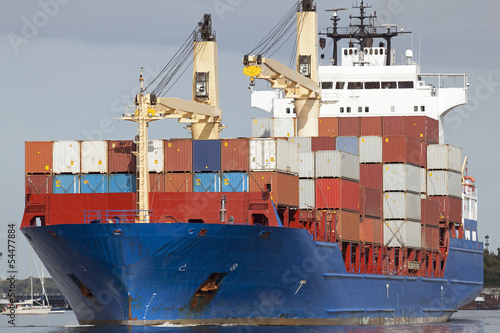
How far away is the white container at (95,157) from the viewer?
46062mm

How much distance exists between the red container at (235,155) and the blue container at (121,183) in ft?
13.4

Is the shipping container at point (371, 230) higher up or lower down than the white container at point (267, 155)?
lower down

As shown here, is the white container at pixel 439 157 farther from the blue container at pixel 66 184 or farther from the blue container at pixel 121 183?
the blue container at pixel 66 184

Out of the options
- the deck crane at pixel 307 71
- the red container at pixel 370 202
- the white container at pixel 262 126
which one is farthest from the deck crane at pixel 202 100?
the red container at pixel 370 202

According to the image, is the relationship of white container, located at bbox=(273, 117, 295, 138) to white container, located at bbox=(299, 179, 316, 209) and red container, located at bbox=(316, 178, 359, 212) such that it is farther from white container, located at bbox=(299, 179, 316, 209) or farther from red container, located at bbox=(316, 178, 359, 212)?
red container, located at bbox=(316, 178, 359, 212)

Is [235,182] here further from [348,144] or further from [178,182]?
[348,144]

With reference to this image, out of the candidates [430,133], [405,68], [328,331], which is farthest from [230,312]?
[405,68]

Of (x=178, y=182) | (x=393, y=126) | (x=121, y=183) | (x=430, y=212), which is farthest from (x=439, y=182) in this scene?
(x=121, y=183)

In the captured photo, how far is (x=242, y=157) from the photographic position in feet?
149

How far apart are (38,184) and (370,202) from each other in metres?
16.8

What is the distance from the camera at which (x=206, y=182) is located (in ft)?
148

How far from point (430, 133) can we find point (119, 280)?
2424 cm

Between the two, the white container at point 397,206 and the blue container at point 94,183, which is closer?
the blue container at point 94,183

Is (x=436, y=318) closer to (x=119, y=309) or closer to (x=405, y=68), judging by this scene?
(x=405, y=68)
